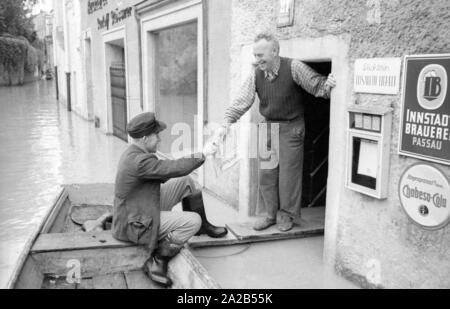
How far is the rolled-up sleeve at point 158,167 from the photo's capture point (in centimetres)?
361

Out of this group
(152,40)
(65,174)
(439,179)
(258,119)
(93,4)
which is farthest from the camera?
(93,4)

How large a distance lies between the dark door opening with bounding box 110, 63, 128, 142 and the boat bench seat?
291 inches

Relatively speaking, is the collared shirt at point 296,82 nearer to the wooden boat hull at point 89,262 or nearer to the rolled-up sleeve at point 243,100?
the rolled-up sleeve at point 243,100

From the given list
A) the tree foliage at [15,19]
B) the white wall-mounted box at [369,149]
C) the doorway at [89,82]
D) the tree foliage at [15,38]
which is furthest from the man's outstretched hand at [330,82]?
the tree foliage at [15,19]

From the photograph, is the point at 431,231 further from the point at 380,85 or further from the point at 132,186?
the point at 132,186

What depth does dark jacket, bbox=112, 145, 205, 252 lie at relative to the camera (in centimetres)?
363

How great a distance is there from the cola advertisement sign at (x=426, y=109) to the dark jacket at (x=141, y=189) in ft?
5.12

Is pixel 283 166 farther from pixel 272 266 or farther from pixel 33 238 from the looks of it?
pixel 33 238

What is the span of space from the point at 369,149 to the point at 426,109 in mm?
590

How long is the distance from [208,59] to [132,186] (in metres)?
3.04

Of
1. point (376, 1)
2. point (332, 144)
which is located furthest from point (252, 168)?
point (376, 1)

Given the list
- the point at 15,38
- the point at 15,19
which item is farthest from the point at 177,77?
the point at 15,19

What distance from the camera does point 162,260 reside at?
12.4 feet

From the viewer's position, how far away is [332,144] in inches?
148
